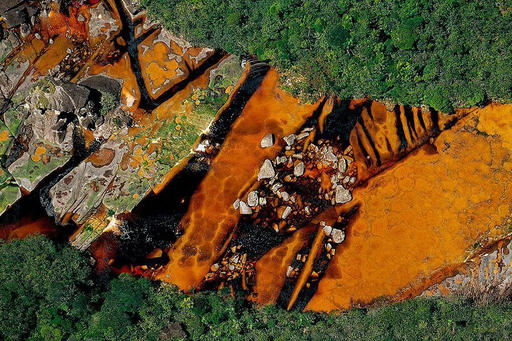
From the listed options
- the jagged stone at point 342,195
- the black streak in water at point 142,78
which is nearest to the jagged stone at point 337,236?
the jagged stone at point 342,195

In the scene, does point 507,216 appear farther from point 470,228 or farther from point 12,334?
point 12,334

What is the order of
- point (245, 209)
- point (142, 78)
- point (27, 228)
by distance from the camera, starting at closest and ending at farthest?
point (245, 209) → point (27, 228) → point (142, 78)

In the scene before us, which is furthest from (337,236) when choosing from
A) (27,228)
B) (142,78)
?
(27,228)

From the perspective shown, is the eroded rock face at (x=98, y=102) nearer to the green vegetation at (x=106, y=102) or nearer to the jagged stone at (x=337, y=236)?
the green vegetation at (x=106, y=102)

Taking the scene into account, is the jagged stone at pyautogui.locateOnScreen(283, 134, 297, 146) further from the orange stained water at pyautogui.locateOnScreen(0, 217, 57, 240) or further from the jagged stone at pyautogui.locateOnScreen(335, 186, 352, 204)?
the orange stained water at pyautogui.locateOnScreen(0, 217, 57, 240)

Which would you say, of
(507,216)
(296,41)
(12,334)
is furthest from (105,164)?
(507,216)

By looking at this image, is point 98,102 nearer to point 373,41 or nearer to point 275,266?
point 275,266

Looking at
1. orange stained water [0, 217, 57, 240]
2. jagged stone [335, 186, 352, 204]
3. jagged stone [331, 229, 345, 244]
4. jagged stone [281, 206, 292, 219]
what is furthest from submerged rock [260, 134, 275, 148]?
orange stained water [0, 217, 57, 240]
